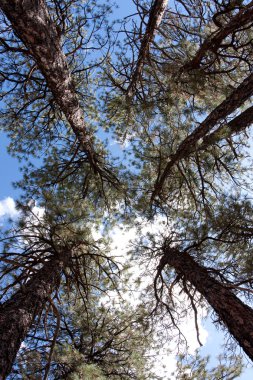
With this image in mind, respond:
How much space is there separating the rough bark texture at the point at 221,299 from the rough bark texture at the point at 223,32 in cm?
258

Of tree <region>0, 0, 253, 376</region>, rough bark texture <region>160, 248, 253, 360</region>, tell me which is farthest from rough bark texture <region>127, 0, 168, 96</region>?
rough bark texture <region>160, 248, 253, 360</region>

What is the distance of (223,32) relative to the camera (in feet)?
13.2

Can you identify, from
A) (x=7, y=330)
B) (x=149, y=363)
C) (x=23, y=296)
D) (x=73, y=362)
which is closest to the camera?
(x=7, y=330)

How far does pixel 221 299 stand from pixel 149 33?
11.9 ft

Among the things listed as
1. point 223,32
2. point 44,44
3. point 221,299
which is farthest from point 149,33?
point 221,299

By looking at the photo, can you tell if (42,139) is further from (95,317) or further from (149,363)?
(149,363)

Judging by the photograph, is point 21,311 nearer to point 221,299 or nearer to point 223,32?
point 221,299

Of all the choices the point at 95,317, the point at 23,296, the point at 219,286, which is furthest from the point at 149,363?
the point at 23,296

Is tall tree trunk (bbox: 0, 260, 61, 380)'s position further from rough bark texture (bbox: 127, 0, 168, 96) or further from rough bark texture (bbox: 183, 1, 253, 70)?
rough bark texture (bbox: 183, 1, 253, 70)

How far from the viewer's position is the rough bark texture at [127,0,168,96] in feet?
15.6

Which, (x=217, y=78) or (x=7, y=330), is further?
(x=217, y=78)

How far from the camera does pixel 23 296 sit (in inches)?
150

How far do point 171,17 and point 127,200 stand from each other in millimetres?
2972

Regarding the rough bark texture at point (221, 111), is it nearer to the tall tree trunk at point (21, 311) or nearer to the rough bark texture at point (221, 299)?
the rough bark texture at point (221, 299)
